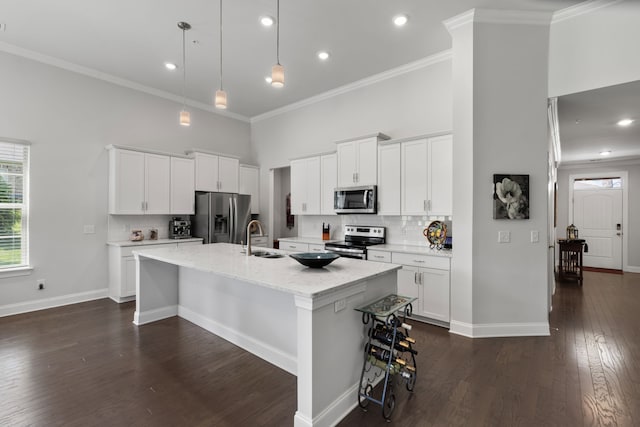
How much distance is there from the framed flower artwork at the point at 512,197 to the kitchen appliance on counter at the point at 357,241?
1.68 m

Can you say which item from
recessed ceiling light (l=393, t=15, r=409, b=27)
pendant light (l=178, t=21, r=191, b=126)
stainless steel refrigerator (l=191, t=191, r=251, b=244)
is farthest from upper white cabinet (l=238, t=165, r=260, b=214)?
recessed ceiling light (l=393, t=15, r=409, b=27)

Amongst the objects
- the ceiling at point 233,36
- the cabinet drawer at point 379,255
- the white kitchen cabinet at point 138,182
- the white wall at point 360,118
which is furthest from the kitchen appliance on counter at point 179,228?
the cabinet drawer at point 379,255

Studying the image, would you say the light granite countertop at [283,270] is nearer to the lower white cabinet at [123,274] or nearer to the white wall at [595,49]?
the lower white cabinet at [123,274]

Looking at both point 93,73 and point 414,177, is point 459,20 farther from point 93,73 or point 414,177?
point 93,73

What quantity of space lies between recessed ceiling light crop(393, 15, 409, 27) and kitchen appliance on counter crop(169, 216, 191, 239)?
4.48 m

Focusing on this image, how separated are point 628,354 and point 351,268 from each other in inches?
110

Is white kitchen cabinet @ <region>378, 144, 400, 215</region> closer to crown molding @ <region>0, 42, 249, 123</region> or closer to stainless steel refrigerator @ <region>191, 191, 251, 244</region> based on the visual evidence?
stainless steel refrigerator @ <region>191, 191, 251, 244</region>

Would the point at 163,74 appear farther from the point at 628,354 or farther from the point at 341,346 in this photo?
the point at 628,354

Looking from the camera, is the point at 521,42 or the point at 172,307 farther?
the point at 172,307

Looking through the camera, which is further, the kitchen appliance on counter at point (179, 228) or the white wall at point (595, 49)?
the kitchen appliance on counter at point (179, 228)

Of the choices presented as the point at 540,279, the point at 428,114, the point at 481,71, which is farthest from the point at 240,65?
the point at 540,279

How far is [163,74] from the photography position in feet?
15.2

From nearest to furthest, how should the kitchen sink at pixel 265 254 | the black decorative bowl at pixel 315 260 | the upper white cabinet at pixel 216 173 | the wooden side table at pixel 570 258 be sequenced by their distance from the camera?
the black decorative bowl at pixel 315 260 < the kitchen sink at pixel 265 254 < the upper white cabinet at pixel 216 173 < the wooden side table at pixel 570 258

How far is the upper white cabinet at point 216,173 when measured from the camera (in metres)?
5.48
